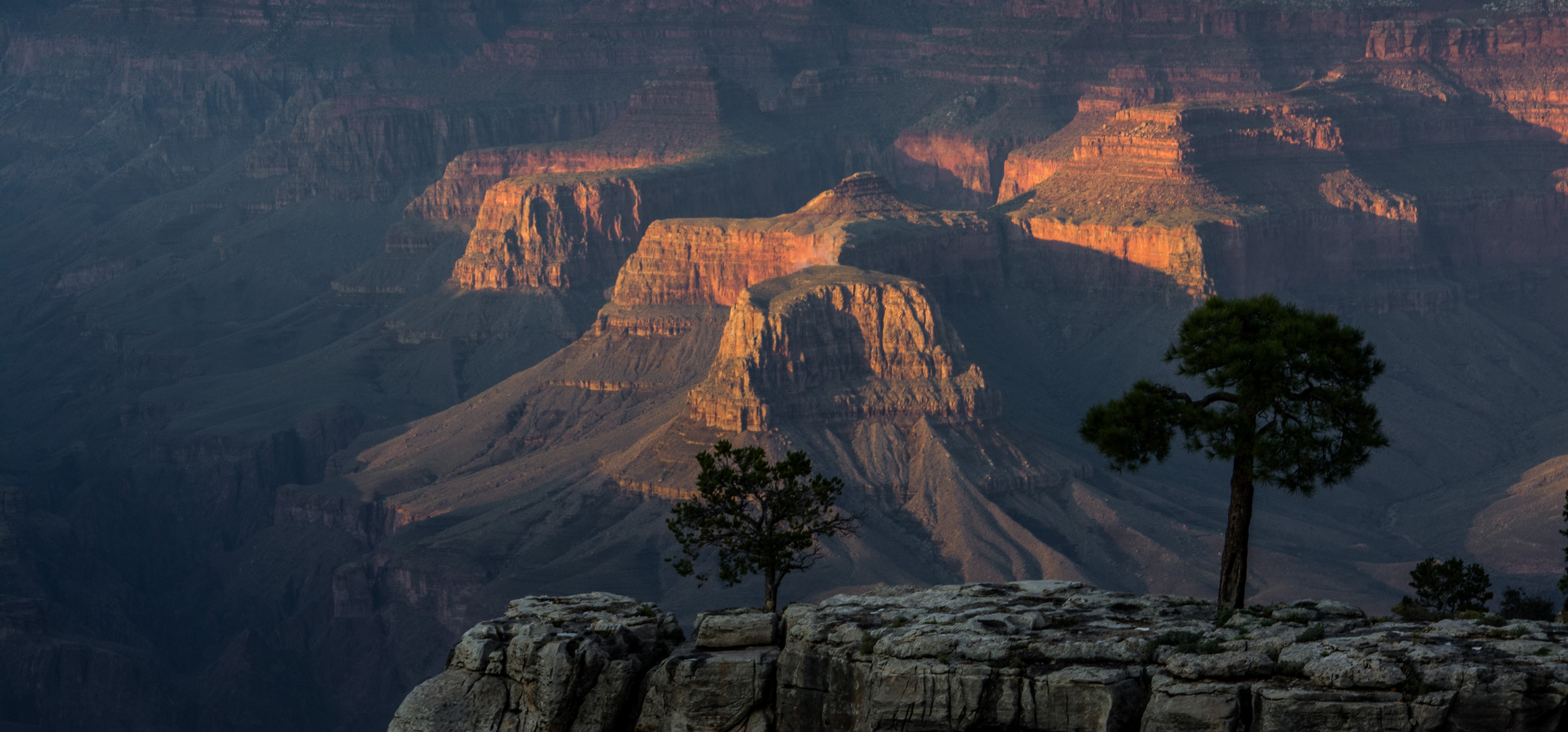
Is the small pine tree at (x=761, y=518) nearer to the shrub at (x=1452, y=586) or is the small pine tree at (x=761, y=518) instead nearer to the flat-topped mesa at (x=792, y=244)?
the shrub at (x=1452, y=586)

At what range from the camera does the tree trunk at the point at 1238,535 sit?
164 feet

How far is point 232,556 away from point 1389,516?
9349 cm

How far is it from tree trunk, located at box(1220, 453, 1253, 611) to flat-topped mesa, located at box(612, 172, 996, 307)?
111332 millimetres

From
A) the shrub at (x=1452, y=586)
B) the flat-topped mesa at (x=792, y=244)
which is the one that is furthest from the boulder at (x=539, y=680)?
the flat-topped mesa at (x=792, y=244)

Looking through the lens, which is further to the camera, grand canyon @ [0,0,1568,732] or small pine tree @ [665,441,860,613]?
grand canyon @ [0,0,1568,732]

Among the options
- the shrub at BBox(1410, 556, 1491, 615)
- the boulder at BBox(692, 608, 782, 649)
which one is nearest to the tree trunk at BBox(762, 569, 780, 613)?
the boulder at BBox(692, 608, 782, 649)

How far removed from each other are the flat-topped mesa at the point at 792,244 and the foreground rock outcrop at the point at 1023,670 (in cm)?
11285

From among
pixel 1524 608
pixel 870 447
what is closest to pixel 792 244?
pixel 870 447

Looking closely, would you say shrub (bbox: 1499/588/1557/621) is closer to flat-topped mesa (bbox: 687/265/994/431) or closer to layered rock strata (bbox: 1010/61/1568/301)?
flat-topped mesa (bbox: 687/265/994/431)

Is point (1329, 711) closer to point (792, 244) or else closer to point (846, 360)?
point (846, 360)

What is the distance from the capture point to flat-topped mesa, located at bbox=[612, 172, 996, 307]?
165500mm

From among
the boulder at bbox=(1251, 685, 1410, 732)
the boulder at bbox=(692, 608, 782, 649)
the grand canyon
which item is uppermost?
the boulder at bbox=(1251, 685, 1410, 732)

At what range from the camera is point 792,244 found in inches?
6663

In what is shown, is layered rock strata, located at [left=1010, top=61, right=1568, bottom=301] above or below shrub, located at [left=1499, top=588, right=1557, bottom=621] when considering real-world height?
below
